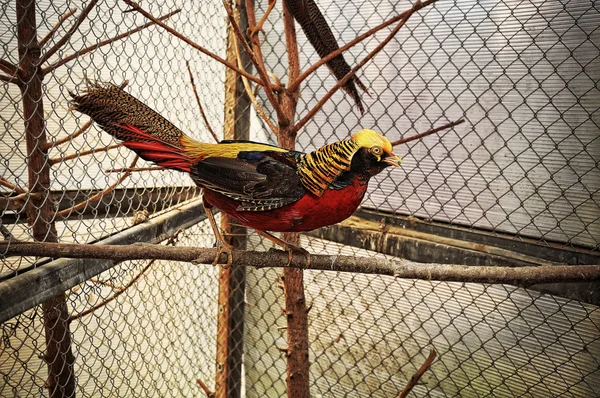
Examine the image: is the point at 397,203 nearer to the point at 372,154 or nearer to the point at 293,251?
the point at 293,251

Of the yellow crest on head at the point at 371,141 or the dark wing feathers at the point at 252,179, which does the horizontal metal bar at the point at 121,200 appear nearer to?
the dark wing feathers at the point at 252,179

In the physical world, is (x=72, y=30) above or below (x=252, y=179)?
above

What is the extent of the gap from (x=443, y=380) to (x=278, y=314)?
3.27 feet

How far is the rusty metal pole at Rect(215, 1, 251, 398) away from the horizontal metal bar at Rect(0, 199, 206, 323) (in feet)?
2.75

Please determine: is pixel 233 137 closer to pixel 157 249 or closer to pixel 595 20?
pixel 157 249

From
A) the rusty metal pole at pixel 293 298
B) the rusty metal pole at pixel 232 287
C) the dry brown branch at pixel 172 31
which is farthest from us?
the rusty metal pole at pixel 232 287

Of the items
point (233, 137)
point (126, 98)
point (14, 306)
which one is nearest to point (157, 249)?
point (14, 306)

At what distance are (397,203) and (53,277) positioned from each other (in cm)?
172

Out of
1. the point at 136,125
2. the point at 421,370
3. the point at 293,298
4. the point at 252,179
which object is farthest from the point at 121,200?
the point at 421,370

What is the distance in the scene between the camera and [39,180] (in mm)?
1694

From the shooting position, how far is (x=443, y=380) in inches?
101

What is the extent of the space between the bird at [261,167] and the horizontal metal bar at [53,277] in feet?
1.24

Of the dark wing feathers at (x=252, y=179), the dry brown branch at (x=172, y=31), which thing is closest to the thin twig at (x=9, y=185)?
the dark wing feathers at (x=252, y=179)

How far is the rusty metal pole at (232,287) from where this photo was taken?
2.91m
